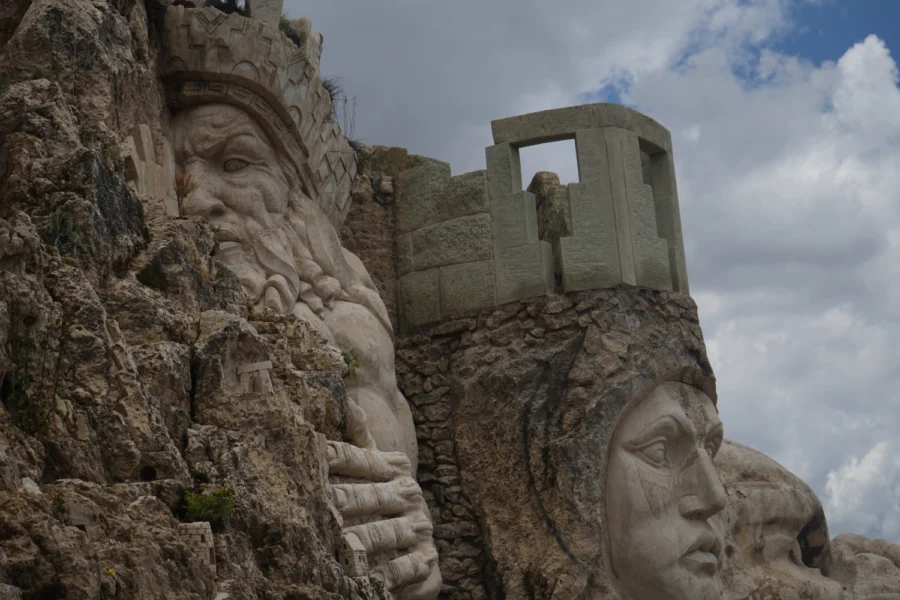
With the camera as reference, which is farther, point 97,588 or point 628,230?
point 628,230

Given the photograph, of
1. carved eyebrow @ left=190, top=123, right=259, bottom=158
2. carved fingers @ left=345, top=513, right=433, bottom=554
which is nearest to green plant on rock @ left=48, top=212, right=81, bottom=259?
carved fingers @ left=345, top=513, right=433, bottom=554

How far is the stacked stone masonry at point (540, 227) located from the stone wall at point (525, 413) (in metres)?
0.21

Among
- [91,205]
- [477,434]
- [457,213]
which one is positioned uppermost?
[457,213]

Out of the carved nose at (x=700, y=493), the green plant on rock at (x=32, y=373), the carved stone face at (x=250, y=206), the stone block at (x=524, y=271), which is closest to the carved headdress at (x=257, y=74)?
the carved stone face at (x=250, y=206)

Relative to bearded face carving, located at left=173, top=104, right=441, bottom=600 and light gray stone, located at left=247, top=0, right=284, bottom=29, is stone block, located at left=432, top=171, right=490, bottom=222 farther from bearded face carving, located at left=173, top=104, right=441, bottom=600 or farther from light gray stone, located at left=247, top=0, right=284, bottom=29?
light gray stone, located at left=247, top=0, right=284, bottom=29

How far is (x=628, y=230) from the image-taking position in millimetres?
10430

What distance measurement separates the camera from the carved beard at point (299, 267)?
905 centimetres

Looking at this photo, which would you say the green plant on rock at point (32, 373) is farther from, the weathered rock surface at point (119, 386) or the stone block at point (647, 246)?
the stone block at point (647, 246)

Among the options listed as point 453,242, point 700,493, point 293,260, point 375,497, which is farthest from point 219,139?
point 700,493

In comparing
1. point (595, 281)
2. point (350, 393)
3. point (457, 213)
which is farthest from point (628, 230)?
point (350, 393)

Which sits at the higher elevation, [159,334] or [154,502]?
[159,334]

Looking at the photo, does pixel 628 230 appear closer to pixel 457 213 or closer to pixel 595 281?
pixel 595 281

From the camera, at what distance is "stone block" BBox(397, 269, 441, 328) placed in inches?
424

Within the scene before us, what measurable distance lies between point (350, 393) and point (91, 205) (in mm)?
3594
